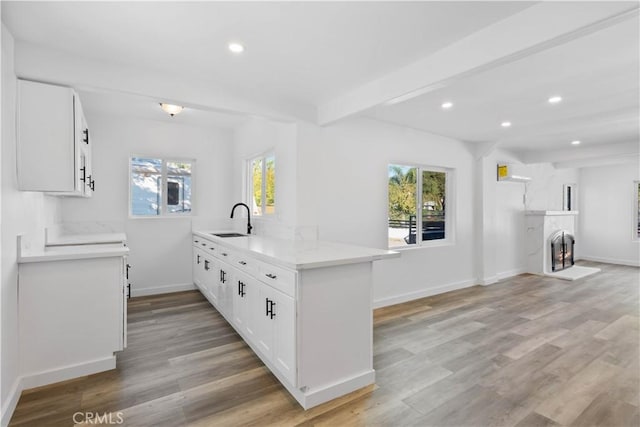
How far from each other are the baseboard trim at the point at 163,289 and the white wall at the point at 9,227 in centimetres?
232

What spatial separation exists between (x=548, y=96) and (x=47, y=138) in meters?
4.38

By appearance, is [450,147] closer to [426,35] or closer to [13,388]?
[426,35]

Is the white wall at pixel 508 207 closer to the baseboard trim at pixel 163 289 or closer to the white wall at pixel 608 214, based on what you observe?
the white wall at pixel 608 214

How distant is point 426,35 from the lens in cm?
207

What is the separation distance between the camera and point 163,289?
4.58 metres

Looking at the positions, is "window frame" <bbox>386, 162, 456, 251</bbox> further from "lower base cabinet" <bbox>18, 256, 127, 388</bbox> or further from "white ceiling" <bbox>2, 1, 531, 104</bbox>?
"lower base cabinet" <bbox>18, 256, 127, 388</bbox>

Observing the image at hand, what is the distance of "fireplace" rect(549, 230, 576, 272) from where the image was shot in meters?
6.30

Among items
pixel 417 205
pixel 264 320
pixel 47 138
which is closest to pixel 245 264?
pixel 264 320

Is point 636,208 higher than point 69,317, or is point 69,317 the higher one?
point 636,208

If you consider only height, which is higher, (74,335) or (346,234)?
(346,234)

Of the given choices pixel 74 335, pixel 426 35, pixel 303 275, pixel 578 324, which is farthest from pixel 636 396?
pixel 74 335

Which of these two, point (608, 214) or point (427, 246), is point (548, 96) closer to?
point (427, 246)

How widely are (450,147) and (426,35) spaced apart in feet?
10.2

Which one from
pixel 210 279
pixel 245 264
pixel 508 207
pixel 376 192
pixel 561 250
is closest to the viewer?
pixel 245 264
